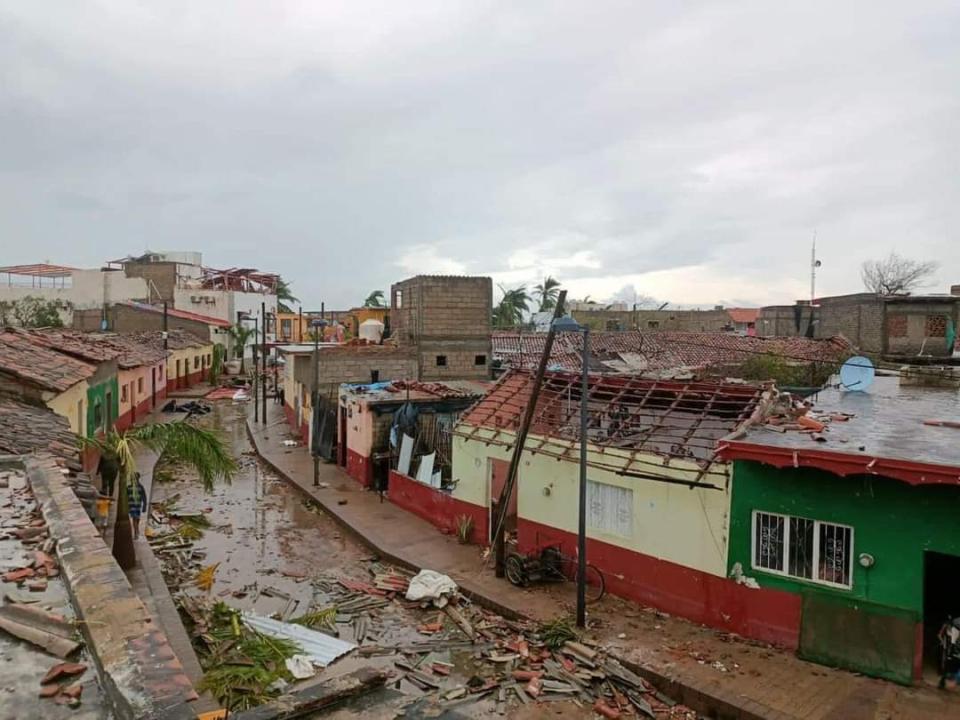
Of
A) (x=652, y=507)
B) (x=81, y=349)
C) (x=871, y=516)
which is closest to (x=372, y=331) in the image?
(x=81, y=349)

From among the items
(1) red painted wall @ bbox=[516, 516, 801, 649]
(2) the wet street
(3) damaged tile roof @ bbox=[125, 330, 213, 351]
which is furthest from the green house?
(3) damaged tile roof @ bbox=[125, 330, 213, 351]

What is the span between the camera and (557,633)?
11570 mm

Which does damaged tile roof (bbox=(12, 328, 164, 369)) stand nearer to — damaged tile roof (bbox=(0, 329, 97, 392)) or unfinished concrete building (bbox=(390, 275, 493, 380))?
damaged tile roof (bbox=(0, 329, 97, 392))

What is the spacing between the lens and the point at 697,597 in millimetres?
11930

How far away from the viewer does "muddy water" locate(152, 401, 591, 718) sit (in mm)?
9828

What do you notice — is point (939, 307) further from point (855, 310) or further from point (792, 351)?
point (792, 351)

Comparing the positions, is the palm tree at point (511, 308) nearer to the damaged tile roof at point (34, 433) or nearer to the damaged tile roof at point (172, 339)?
the damaged tile roof at point (172, 339)

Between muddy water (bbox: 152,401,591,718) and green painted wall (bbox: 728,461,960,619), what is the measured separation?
4.28 metres

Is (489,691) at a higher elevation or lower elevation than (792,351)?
lower

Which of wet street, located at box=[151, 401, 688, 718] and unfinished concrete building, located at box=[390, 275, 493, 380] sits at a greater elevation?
unfinished concrete building, located at box=[390, 275, 493, 380]

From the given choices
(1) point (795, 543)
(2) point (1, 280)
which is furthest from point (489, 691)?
(2) point (1, 280)

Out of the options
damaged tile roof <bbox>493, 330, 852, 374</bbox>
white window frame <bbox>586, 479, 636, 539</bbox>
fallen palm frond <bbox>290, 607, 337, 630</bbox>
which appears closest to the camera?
fallen palm frond <bbox>290, 607, 337, 630</bbox>

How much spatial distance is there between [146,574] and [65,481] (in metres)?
4.94

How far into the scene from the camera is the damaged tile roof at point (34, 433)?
1138cm
